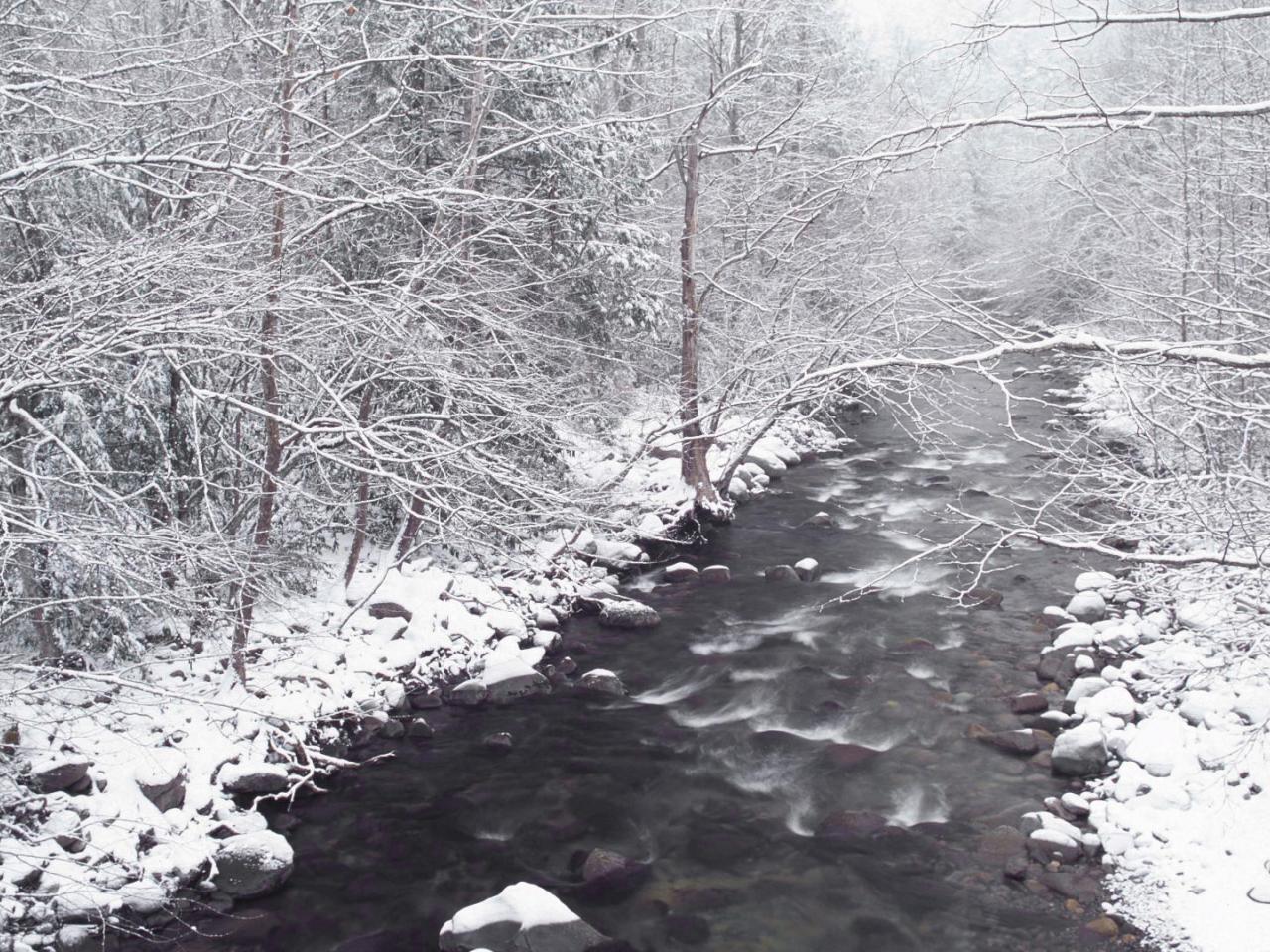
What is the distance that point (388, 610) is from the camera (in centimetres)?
1016

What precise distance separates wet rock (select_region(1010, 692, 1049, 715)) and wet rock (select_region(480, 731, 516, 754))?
453 centimetres

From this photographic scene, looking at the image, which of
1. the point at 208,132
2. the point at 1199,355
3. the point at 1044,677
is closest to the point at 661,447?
the point at 1044,677

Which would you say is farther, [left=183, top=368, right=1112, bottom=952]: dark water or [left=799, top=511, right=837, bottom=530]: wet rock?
[left=799, top=511, right=837, bottom=530]: wet rock

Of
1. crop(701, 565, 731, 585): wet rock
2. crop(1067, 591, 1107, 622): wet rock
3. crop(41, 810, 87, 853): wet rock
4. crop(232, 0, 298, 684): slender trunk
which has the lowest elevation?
crop(701, 565, 731, 585): wet rock

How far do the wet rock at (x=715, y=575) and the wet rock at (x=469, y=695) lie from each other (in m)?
4.09

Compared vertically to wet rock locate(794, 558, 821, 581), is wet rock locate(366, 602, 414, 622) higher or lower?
higher

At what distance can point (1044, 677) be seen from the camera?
9109mm

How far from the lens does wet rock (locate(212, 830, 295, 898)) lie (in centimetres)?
641

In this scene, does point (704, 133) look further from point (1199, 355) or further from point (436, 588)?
point (1199, 355)

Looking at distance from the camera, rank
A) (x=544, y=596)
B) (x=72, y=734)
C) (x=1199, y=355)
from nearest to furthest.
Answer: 1. (x=1199, y=355)
2. (x=72, y=734)
3. (x=544, y=596)

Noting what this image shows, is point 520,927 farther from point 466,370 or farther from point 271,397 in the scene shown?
point 271,397

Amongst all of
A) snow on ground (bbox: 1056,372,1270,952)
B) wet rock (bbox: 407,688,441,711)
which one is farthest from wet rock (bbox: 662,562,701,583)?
snow on ground (bbox: 1056,372,1270,952)

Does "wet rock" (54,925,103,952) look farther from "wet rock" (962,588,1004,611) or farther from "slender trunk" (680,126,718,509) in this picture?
"slender trunk" (680,126,718,509)

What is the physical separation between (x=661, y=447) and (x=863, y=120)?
6.16 m
